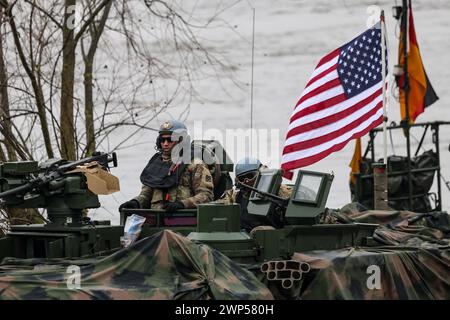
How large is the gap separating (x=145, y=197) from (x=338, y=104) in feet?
9.22

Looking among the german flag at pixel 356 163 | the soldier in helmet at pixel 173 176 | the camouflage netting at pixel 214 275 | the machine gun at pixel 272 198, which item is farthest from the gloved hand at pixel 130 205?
the german flag at pixel 356 163

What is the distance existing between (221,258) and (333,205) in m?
9.11

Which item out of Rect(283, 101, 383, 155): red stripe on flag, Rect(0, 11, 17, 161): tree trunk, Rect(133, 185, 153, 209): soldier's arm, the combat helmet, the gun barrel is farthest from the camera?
Rect(0, 11, 17, 161): tree trunk

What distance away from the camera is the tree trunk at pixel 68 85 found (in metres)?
A: 14.0

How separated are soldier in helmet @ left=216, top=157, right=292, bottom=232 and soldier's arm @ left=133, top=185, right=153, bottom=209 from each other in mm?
706

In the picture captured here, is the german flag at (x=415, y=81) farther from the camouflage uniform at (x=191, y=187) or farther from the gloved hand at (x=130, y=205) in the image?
the gloved hand at (x=130, y=205)

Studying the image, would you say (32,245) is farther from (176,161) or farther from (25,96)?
(25,96)

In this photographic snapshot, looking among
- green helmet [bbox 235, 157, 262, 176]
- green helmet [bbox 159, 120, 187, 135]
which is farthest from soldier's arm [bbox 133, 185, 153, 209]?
green helmet [bbox 235, 157, 262, 176]

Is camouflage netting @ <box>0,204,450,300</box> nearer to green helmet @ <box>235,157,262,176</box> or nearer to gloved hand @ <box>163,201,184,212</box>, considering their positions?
green helmet @ <box>235,157,262,176</box>

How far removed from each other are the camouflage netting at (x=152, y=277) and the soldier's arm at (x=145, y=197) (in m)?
2.52

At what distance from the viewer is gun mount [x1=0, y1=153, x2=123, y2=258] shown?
32.9ft

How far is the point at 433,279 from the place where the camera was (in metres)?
10.2

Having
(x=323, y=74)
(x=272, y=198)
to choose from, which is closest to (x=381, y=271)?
(x=272, y=198)
